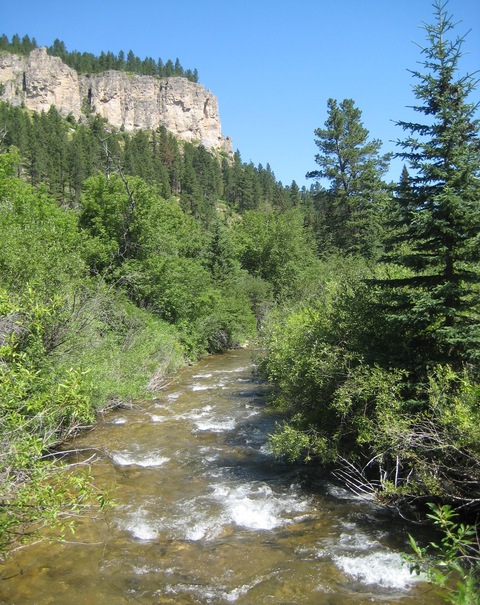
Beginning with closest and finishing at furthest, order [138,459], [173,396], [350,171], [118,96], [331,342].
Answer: [331,342] → [138,459] → [173,396] → [350,171] → [118,96]

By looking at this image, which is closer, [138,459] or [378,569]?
[378,569]

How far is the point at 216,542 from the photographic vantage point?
8180mm

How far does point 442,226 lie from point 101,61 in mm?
204010

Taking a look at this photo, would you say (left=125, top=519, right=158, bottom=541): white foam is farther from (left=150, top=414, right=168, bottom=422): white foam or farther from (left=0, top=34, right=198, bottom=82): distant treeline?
(left=0, top=34, right=198, bottom=82): distant treeline

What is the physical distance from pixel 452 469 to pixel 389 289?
404 centimetres

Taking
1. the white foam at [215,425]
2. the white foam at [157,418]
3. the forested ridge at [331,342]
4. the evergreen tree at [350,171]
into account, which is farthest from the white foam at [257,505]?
the evergreen tree at [350,171]

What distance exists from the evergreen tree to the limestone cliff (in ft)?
469

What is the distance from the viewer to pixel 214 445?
43.1 feet

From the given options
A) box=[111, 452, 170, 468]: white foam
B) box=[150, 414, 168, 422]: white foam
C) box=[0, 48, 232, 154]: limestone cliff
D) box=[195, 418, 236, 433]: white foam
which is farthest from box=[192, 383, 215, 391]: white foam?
box=[0, 48, 232, 154]: limestone cliff

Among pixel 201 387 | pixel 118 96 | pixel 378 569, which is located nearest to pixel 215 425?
pixel 201 387

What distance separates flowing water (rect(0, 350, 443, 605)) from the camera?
22.3ft

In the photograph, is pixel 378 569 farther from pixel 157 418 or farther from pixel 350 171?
pixel 350 171

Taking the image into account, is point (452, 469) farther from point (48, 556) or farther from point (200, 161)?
point (200, 161)

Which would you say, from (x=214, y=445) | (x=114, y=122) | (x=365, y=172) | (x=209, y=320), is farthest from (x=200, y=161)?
(x=214, y=445)
